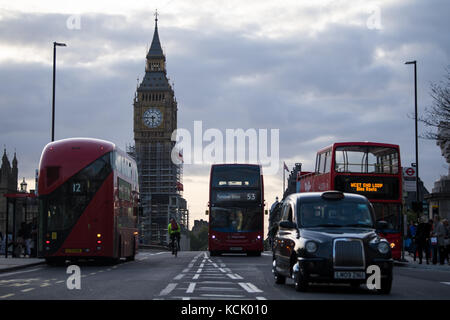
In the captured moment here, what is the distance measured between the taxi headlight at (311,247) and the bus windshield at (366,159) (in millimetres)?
15221

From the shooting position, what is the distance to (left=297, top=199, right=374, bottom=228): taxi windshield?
1505 centimetres

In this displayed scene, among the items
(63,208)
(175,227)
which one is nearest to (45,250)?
(63,208)

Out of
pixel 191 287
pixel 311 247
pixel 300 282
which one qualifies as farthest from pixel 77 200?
pixel 311 247

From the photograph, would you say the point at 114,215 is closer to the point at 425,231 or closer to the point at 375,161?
the point at 375,161

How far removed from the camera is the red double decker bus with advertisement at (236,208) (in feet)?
127

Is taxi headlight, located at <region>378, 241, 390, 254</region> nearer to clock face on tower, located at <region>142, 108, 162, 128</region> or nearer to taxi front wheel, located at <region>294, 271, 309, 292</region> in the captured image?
taxi front wheel, located at <region>294, 271, 309, 292</region>

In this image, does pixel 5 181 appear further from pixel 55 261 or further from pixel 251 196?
pixel 55 261

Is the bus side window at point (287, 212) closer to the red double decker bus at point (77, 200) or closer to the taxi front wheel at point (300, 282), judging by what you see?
the taxi front wheel at point (300, 282)

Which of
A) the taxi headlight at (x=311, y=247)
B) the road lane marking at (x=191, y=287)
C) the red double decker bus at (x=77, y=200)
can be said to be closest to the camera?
the taxi headlight at (x=311, y=247)

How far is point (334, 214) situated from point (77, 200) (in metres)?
13.4

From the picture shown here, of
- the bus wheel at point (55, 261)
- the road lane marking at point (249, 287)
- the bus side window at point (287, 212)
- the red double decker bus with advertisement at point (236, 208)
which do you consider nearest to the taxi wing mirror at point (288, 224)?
the bus side window at point (287, 212)

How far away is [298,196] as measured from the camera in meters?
15.7

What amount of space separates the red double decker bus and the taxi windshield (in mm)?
12473
